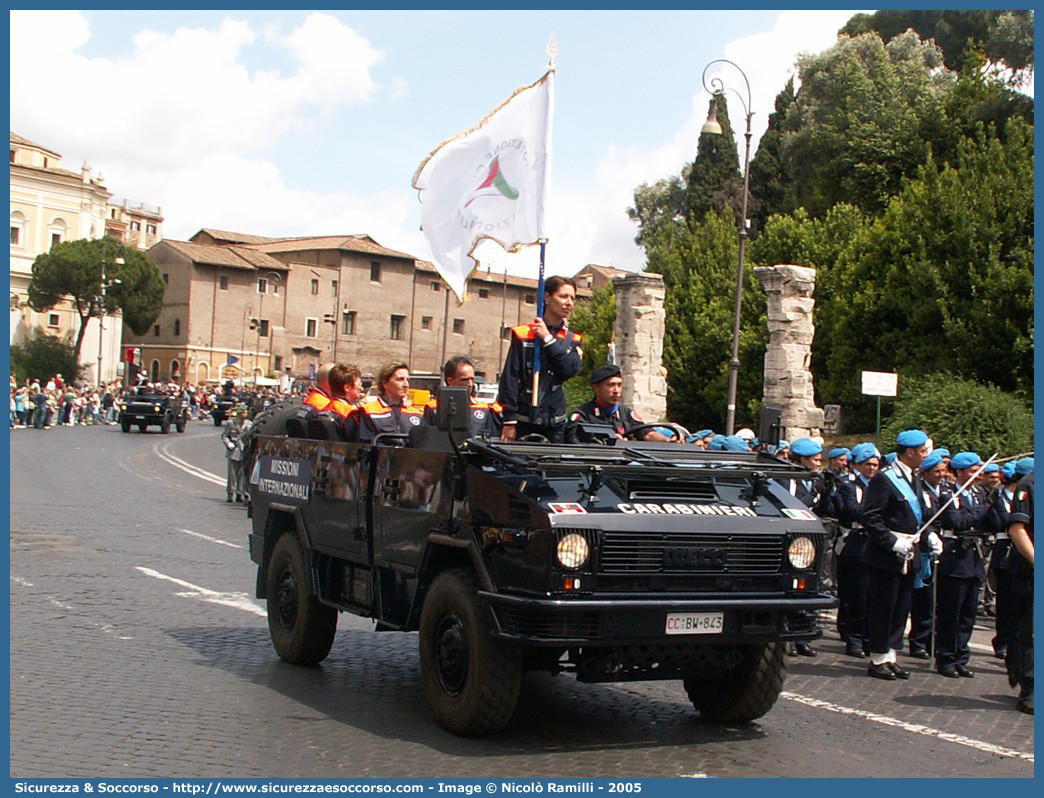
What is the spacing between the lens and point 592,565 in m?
6.01

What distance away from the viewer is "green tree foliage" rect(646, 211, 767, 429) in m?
39.1

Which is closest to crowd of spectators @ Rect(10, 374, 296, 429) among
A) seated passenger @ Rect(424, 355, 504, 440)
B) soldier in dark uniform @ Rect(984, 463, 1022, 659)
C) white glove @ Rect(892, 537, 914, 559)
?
soldier in dark uniform @ Rect(984, 463, 1022, 659)

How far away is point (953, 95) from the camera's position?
41.8 metres

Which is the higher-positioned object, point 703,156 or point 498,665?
point 703,156

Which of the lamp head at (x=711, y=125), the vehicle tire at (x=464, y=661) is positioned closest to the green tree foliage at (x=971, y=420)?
the lamp head at (x=711, y=125)

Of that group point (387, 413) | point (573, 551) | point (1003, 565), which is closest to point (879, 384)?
point (1003, 565)

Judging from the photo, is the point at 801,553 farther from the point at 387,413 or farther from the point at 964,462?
the point at 964,462

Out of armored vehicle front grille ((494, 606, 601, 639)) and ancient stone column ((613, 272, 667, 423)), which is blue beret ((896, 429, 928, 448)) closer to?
armored vehicle front grille ((494, 606, 601, 639))

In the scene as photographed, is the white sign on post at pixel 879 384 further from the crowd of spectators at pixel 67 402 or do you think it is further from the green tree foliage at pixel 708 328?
the crowd of spectators at pixel 67 402

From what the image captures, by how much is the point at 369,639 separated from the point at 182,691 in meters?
2.37

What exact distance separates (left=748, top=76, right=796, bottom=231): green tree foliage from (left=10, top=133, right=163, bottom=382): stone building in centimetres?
4916

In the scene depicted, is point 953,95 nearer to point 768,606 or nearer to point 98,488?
point 98,488

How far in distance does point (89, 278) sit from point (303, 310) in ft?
61.2
